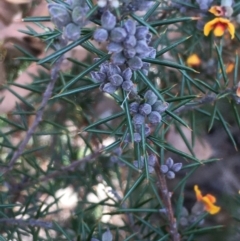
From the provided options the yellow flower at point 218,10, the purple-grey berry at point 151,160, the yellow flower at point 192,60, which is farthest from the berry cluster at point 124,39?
the yellow flower at point 192,60

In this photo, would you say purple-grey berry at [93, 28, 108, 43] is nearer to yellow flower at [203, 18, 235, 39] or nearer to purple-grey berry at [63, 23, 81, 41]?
purple-grey berry at [63, 23, 81, 41]

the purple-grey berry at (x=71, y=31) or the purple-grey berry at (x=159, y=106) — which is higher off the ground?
the purple-grey berry at (x=71, y=31)

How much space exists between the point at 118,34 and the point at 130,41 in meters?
0.01

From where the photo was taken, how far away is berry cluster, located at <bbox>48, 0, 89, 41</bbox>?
1.26 feet

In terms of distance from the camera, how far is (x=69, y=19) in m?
0.39

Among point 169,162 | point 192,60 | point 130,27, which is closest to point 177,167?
point 169,162

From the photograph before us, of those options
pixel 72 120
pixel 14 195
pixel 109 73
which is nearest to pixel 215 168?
pixel 72 120

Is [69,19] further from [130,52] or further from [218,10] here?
[218,10]

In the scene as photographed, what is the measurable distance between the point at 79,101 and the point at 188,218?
345 mm

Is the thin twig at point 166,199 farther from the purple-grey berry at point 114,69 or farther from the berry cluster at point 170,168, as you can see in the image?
the purple-grey berry at point 114,69

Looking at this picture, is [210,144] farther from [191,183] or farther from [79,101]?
[79,101]

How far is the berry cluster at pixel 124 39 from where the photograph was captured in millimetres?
366

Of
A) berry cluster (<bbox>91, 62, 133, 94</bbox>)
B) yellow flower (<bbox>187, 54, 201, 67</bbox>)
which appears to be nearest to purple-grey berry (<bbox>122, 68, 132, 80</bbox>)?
berry cluster (<bbox>91, 62, 133, 94</bbox>)

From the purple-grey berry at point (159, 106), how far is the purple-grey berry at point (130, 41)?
8cm
